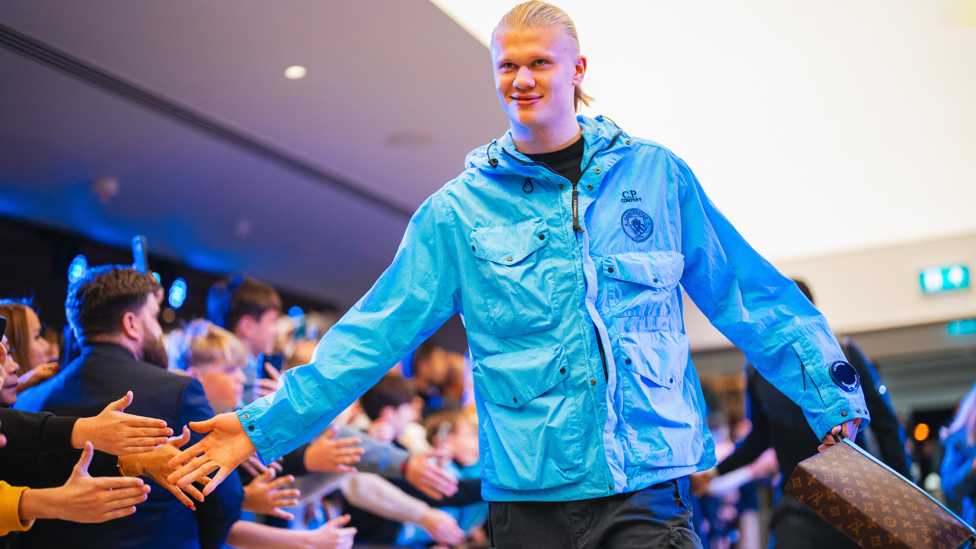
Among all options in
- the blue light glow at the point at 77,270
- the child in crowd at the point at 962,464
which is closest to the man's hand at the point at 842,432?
the blue light glow at the point at 77,270

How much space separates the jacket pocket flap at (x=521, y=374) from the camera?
5.83 feet

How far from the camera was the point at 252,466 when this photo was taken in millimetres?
3039

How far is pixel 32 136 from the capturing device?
4082mm

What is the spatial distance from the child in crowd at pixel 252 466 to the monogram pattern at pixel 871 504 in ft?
5.61

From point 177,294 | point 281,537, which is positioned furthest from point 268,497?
point 177,294

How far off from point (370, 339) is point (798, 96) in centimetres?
408

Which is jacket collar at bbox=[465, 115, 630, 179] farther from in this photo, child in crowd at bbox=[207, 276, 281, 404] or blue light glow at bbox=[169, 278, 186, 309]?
child in crowd at bbox=[207, 276, 281, 404]

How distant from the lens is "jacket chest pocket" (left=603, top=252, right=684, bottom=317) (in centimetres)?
181

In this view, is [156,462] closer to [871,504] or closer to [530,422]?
[530,422]

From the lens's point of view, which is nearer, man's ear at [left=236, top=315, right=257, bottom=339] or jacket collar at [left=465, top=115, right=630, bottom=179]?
jacket collar at [left=465, top=115, right=630, bottom=179]

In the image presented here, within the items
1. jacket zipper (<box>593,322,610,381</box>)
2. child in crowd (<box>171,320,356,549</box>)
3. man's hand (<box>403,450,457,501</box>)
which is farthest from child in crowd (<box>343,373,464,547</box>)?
jacket zipper (<box>593,322,610,381</box>)

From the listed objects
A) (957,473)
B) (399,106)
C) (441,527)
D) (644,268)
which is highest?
(399,106)

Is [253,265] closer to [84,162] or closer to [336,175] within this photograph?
[336,175]

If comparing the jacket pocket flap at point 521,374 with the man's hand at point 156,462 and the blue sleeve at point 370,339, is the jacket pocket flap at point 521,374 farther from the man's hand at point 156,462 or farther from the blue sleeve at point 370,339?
the man's hand at point 156,462
